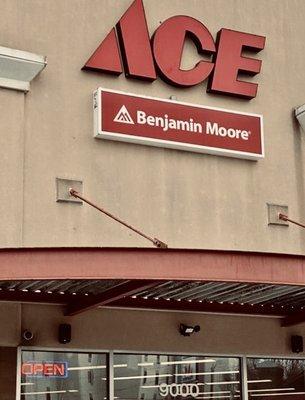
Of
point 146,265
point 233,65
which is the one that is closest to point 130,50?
point 233,65

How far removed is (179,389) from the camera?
489 inches

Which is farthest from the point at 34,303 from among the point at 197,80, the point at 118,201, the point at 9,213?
the point at 197,80

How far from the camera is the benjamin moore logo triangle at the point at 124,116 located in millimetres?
12656

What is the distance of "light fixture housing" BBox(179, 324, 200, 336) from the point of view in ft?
40.9

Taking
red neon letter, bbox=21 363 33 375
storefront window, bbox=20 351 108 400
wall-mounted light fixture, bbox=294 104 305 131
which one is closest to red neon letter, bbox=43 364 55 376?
storefront window, bbox=20 351 108 400

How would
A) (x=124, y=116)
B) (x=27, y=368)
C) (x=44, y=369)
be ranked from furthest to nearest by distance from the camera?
(x=124, y=116) < (x=44, y=369) < (x=27, y=368)

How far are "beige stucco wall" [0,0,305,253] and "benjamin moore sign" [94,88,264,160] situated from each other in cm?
19

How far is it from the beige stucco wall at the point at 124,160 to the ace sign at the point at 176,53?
16 centimetres

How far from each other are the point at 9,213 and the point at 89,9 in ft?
11.4

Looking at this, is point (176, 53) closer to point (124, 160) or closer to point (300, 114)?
point (124, 160)

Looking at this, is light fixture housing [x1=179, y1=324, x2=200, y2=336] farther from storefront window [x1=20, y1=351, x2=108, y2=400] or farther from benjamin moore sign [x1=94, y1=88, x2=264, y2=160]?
benjamin moore sign [x1=94, y1=88, x2=264, y2=160]

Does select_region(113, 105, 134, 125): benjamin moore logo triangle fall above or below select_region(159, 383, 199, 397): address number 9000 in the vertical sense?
above

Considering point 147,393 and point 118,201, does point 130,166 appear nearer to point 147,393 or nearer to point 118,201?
point 118,201

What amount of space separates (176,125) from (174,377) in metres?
3.78
